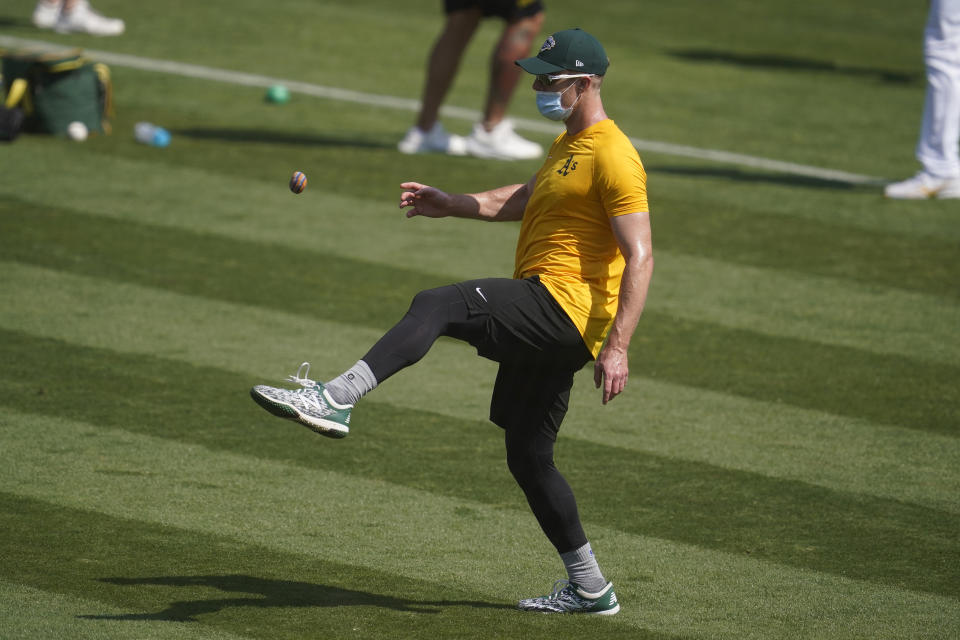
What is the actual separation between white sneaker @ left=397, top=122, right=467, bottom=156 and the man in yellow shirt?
24.1ft

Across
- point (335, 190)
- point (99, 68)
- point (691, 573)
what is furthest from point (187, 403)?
point (99, 68)

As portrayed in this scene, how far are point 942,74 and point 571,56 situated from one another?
7351 millimetres

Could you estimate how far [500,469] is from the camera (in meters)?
7.04

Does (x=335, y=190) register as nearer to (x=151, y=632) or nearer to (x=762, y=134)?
(x=762, y=134)

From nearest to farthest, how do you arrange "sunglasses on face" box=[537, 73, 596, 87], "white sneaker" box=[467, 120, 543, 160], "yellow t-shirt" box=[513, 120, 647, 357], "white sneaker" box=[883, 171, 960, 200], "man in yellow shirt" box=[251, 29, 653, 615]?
"man in yellow shirt" box=[251, 29, 653, 615] → "yellow t-shirt" box=[513, 120, 647, 357] → "sunglasses on face" box=[537, 73, 596, 87] → "white sneaker" box=[883, 171, 960, 200] → "white sneaker" box=[467, 120, 543, 160]

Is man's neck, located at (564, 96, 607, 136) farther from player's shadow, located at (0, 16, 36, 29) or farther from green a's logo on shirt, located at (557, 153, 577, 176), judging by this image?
player's shadow, located at (0, 16, 36, 29)

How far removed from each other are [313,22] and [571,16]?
3.91 metres

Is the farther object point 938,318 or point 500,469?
point 938,318

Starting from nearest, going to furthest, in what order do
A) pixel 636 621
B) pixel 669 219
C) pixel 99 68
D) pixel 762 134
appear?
pixel 636 621
pixel 669 219
pixel 99 68
pixel 762 134

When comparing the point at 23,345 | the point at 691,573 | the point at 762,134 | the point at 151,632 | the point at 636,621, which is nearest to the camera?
the point at 151,632

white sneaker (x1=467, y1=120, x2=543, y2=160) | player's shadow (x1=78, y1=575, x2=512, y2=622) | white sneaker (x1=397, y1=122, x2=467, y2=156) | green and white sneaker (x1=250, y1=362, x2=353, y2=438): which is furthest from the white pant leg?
green and white sneaker (x1=250, y1=362, x2=353, y2=438)

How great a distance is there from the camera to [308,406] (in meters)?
4.84

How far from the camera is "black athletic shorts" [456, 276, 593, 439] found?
515cm

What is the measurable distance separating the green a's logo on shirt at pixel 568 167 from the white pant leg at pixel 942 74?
7.31 metres
